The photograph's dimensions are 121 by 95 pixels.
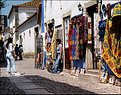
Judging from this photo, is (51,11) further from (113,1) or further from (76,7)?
(113,1)

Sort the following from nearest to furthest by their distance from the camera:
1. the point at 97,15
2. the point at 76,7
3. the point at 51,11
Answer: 1. the point at 97,15
2. the point at 76,7
3. the point at 51,11

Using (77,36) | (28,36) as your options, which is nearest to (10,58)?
(77,36)

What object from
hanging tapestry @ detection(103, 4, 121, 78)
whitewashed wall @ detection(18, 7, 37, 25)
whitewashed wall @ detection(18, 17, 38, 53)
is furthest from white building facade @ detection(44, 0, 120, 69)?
whitewashed wall @ detection(18, 7, 37, 25)

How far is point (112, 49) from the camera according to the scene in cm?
1110

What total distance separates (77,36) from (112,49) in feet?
10.8

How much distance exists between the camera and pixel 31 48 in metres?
34.3

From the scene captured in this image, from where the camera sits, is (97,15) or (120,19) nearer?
(120,19)

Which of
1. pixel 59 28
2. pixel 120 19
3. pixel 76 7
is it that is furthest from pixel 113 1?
pixel 59 28

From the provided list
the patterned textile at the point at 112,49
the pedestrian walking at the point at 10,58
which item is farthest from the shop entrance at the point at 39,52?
the patterned textile at the point at 112,49

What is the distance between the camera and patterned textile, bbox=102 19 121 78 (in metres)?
10.8

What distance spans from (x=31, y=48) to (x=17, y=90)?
24.0 meters

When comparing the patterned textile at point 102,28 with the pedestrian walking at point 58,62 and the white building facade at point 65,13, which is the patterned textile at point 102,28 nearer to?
the white building facade at point 65,13

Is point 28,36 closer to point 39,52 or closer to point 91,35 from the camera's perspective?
point 39,52

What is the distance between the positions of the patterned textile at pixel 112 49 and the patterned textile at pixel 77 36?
2160 mm
